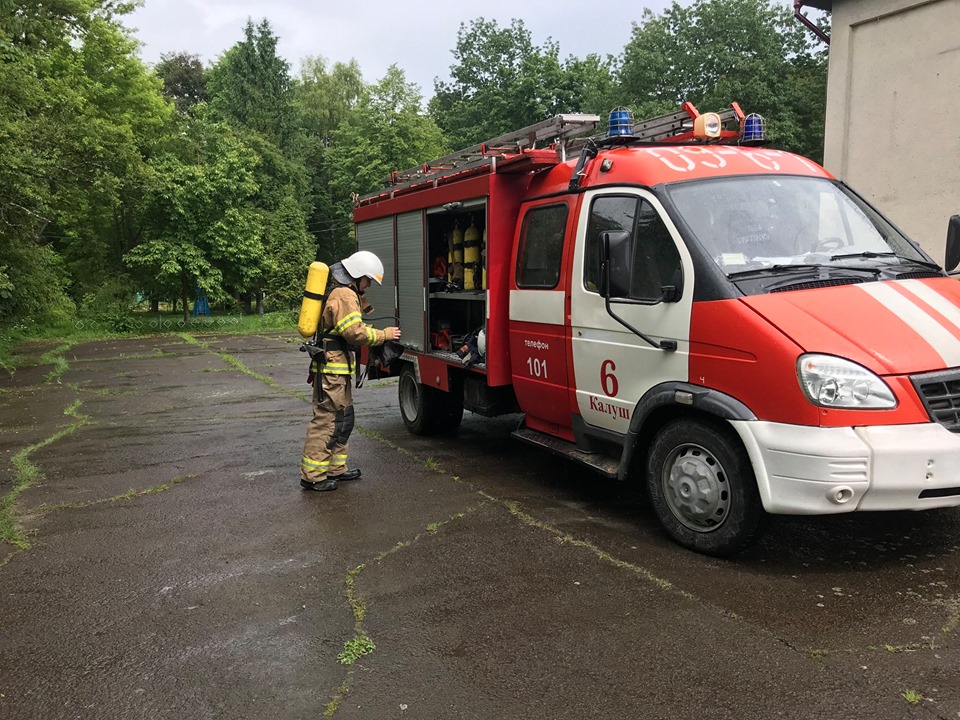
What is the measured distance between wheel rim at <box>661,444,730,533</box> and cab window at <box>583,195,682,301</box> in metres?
0.98

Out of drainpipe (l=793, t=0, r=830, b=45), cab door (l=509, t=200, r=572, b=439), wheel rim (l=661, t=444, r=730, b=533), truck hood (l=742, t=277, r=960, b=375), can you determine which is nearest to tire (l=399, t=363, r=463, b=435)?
cab door (l=509, t=200, r=572, b=439)

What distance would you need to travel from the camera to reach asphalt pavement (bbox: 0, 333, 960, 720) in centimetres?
303

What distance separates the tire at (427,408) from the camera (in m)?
7.83

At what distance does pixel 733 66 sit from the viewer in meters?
34.0

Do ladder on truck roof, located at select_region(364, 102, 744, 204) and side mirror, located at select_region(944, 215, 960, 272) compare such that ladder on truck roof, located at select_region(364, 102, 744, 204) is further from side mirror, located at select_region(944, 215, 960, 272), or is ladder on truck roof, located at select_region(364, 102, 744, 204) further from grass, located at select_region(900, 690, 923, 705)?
grass, located at select_region(900, 690, 923, 705)

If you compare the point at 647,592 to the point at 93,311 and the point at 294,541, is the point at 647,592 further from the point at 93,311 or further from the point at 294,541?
the point at 93,311

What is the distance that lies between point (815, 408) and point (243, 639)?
2999 millimetres

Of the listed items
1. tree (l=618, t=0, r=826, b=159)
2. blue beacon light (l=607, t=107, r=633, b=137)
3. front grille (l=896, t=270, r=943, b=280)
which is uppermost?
tree (l=618, t=0, r=826, b=159)

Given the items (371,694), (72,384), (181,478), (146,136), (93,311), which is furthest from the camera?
(146,136)

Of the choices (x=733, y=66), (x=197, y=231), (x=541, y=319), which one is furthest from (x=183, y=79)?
(x=541, y=319)

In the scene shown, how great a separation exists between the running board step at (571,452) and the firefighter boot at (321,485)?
5.05ft

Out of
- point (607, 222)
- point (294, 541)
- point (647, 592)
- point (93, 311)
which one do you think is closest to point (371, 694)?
point (647, 592)

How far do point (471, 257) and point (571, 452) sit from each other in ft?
7.60

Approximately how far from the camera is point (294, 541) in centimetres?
489
